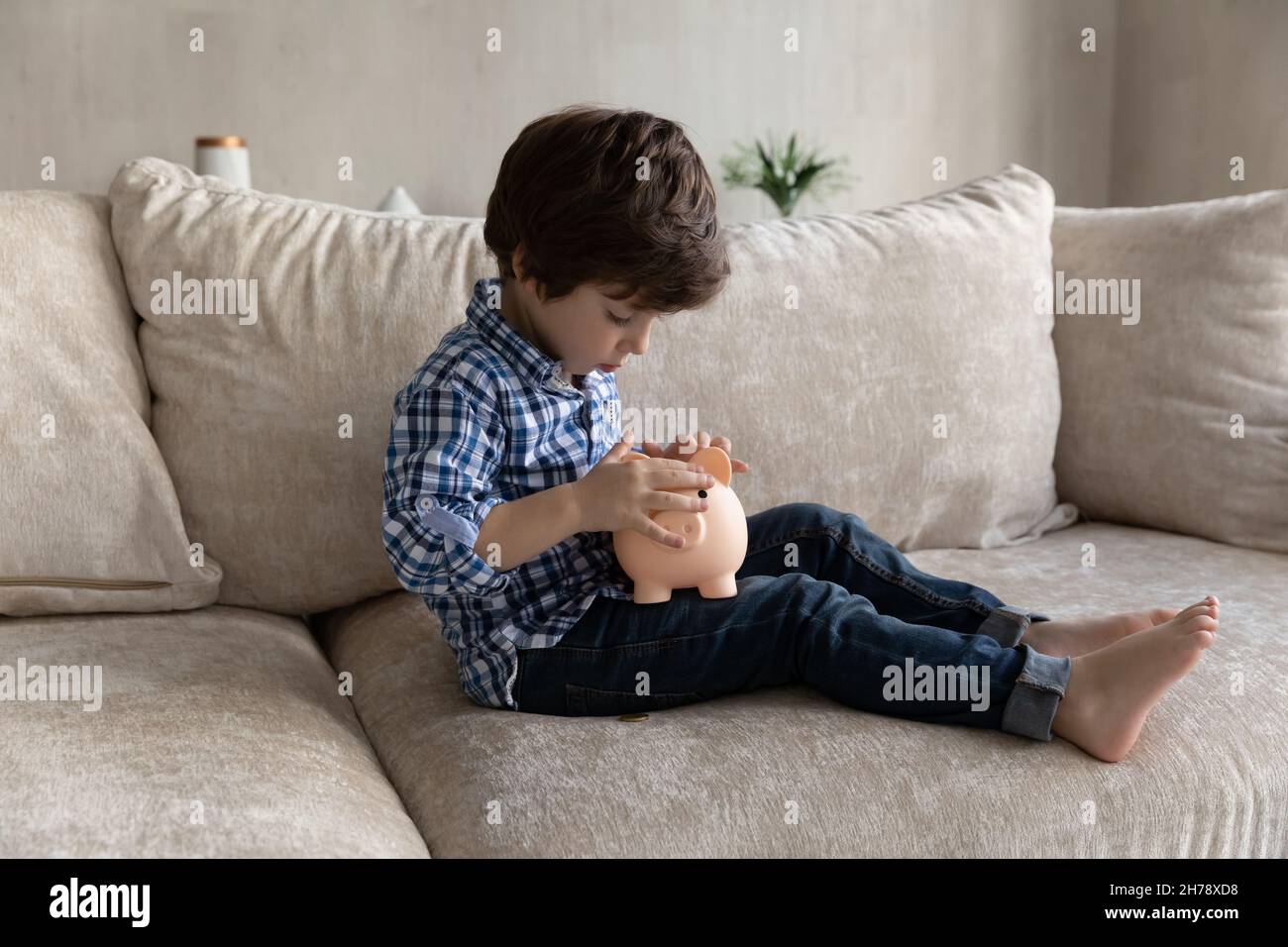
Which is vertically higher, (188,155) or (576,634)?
(188,155)

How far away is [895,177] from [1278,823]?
3.31m

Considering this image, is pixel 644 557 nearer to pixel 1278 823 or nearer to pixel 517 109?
pixel 1278 823

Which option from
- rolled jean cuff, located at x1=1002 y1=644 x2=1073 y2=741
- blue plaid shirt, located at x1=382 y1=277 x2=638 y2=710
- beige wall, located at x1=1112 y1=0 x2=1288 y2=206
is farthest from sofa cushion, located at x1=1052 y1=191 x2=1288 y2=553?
beige wall, located at x1=1112 y1=0 x2=1288 y2=206

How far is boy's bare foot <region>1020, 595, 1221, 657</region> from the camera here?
1283mm

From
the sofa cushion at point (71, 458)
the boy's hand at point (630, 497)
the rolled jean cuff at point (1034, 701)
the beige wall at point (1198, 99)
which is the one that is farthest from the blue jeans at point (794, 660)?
the beige wall at point (1198, 99)

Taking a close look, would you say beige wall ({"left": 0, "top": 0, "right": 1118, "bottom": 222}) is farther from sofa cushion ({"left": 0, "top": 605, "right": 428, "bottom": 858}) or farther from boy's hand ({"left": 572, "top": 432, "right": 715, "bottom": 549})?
boy's hand ({"left": 572, "top": 432, "right": 715, "bottom": 549})

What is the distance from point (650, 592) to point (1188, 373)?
97cm

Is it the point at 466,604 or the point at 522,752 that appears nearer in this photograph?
the point at 522,752

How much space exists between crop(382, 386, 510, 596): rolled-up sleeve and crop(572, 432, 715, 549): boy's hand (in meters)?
0.10

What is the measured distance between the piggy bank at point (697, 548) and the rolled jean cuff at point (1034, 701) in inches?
11.4

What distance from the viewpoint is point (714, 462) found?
4.13ft

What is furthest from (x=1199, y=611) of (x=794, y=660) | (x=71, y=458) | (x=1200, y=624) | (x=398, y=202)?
(x=398, y=202)
